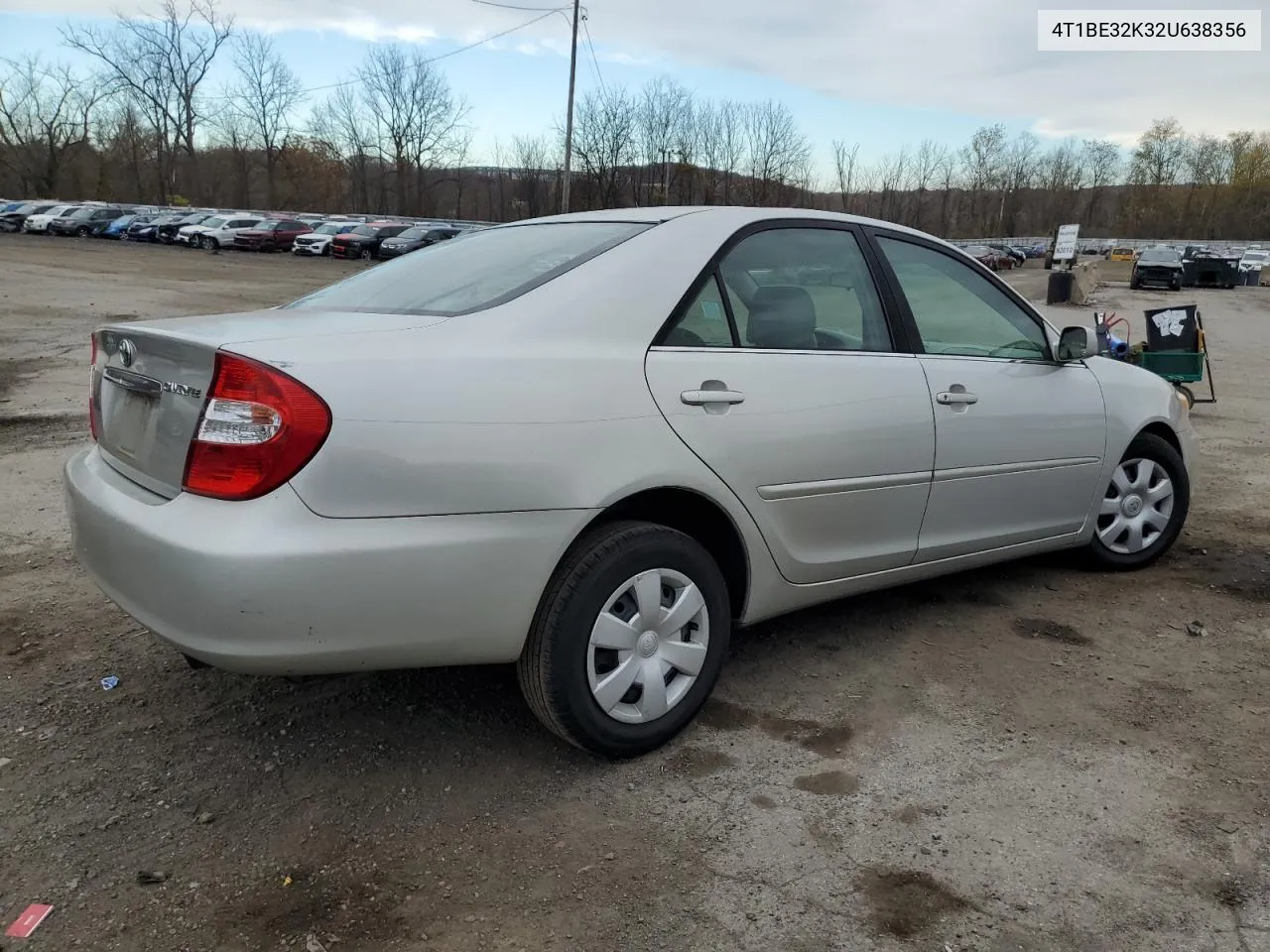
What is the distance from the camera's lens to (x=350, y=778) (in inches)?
107

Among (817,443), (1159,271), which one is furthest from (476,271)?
(1159,271)

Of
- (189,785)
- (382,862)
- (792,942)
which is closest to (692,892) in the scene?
(792,942)

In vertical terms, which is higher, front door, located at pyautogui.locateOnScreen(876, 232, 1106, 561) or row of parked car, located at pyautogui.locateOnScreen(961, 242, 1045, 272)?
row of parked car, located at pyautogui.locateOnScreen(961, 242, 1045, 272)

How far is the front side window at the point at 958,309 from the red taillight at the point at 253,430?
2.32 meters

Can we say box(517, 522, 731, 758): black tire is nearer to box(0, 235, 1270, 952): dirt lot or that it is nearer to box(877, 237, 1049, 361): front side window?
box(0, 235, 1270, 952): dirt lot

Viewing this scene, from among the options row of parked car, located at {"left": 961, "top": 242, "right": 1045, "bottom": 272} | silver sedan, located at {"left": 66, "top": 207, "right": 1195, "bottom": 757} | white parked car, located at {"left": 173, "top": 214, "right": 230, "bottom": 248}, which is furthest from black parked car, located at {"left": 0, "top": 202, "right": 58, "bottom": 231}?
silver sedan, located at {"left": 66, "top": 207, "right": 1195, "bottom": 757}

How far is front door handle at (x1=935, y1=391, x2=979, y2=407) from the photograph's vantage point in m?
3.49

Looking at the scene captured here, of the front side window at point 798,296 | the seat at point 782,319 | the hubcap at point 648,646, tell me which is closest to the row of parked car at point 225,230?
the front side window at point 798,296

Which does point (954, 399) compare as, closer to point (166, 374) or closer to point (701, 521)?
point (701, 521)

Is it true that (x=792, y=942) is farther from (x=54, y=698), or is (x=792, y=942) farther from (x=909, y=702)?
(x=54, y=698)

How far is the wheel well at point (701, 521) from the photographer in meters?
2.81

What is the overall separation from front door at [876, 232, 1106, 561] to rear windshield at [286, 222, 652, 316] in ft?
4.09

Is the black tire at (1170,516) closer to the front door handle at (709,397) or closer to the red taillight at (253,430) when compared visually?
the front door handle at (709,397)

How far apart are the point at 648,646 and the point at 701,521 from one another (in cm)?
47
